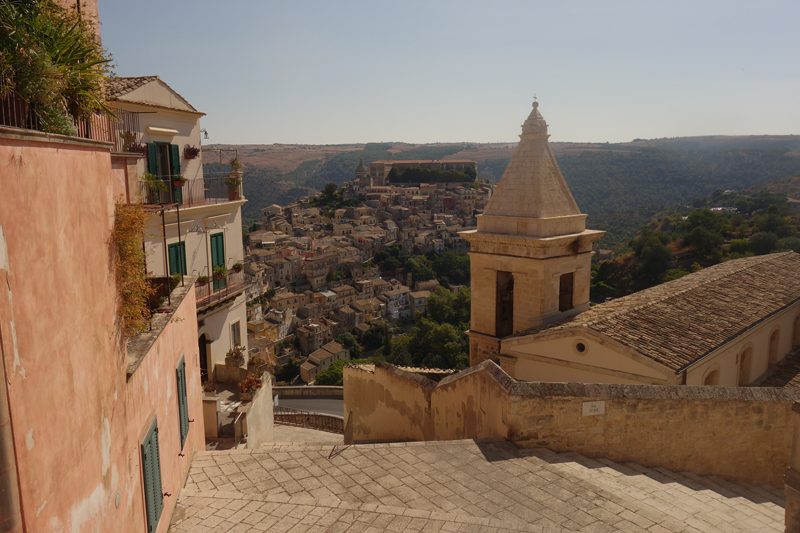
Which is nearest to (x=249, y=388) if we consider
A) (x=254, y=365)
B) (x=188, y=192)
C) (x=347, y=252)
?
(x=254, y=365)

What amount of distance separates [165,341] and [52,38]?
334 cm

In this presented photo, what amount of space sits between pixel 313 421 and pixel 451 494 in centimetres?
1181

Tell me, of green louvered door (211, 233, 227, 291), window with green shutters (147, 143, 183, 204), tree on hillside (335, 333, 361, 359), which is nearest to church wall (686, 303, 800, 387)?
green louvered door (211, 233, 227, 291)

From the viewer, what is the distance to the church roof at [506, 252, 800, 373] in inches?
428

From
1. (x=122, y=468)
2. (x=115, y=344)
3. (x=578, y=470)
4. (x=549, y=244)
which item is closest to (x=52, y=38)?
(x=115, y=344)

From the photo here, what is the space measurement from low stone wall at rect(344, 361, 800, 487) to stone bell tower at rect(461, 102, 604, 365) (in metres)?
4.70

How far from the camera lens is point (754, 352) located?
45.6ft

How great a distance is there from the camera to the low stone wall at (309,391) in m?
22.4

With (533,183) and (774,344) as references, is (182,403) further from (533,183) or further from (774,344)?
(774,344)

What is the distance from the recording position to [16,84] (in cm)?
361

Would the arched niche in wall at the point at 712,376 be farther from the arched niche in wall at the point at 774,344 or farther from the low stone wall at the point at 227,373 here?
the low stone wall at the point at 227,373

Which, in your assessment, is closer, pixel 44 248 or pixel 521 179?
pixel 44 248

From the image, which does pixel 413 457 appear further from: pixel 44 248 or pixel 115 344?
pixel 44 248

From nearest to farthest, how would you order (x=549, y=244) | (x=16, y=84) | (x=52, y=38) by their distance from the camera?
(x=16, y=84) < (x=52, y=38) < (x=549, y=244)
